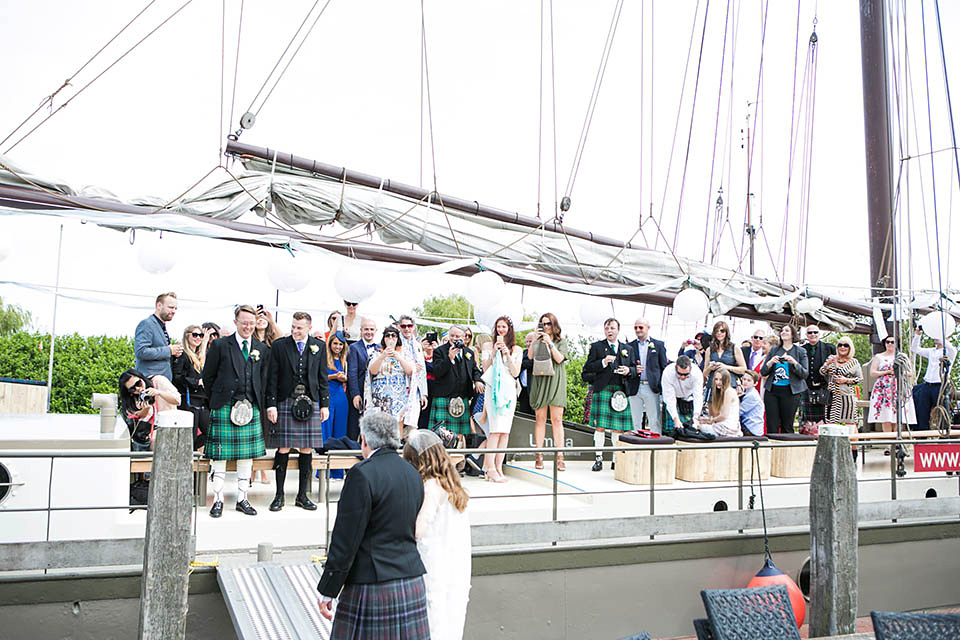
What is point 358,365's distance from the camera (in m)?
8.23

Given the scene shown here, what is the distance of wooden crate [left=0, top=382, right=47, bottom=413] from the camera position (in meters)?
10.7

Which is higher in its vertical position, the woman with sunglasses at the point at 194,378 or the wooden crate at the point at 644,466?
the woman with sunglasses at the point at 194,378

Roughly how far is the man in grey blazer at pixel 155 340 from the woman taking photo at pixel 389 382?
5.89ft

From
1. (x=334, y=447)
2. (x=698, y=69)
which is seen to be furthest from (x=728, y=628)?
(x=698, y=69)

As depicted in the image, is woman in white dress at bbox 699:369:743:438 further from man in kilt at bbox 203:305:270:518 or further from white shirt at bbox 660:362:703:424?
man in kilt at bbox 203:305:270:518

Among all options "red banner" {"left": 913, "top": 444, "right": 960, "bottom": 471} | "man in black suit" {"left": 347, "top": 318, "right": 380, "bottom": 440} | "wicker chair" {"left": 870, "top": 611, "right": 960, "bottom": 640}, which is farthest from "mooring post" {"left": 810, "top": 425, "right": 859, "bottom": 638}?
"man in black suit" {"left": 347, "top": 318, "right": 380, "bottom": 440}

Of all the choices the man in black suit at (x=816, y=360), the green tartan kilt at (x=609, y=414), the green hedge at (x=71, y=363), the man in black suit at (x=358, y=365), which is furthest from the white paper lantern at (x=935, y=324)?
the green hedge at (x=71, y=363)

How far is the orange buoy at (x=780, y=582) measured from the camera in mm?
7219

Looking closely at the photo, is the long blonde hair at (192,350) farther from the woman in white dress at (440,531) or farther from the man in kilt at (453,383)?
the woman in white dress at (440,531)

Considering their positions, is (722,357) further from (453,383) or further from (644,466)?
(453,383)

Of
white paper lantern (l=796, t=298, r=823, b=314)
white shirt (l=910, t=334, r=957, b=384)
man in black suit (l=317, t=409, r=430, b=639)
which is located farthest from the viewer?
white shirt (l=910, t=334, r=957, b=384)

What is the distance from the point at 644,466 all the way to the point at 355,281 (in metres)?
3.22

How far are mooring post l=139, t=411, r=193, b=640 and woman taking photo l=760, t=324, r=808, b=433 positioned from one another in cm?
691

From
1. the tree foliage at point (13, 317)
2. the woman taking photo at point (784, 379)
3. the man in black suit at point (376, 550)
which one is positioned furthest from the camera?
the tree foliage at point (13, 317)
